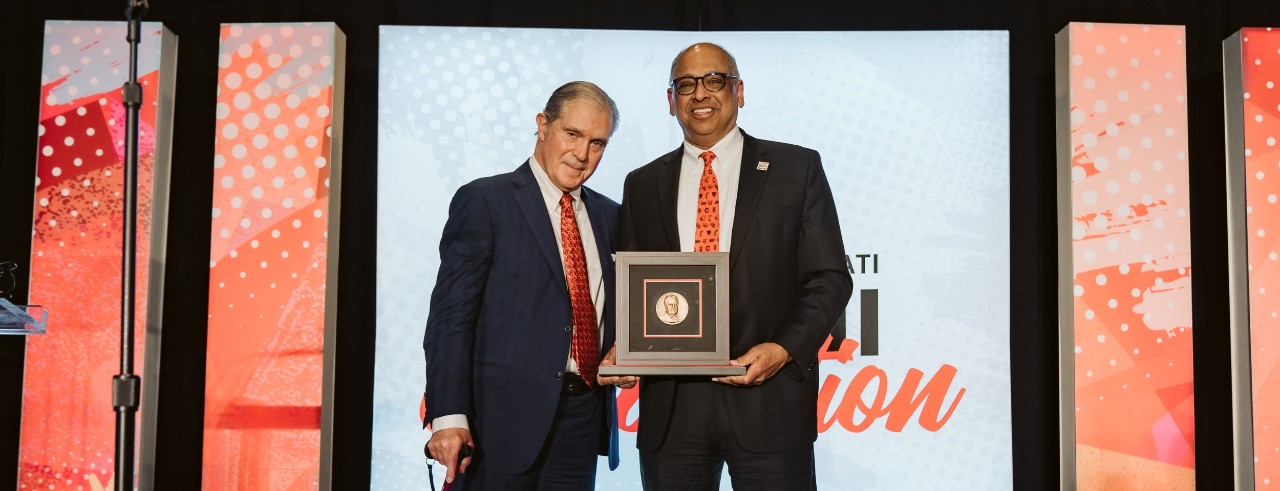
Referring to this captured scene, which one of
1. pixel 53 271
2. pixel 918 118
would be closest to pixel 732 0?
pixel 918 118

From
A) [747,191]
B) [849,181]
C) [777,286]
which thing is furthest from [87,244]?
[849,181]

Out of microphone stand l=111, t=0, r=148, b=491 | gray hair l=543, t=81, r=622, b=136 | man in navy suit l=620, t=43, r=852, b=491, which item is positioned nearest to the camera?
microphone stand l=111, t=0, r=148, b=491

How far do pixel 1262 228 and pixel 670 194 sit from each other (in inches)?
90.3

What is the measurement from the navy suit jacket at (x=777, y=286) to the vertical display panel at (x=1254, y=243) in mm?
1742

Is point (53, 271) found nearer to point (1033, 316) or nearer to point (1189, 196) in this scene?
point (1033, 316)

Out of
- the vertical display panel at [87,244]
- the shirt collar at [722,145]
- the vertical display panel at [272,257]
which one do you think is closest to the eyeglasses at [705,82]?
the shirt collar at [722,145]

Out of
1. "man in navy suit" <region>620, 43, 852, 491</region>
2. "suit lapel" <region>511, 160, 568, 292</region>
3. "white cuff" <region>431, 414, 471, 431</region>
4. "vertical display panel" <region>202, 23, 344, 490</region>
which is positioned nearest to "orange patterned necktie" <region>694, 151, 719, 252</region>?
"man in navy suit" <region>620, 43, 852, 491</region>

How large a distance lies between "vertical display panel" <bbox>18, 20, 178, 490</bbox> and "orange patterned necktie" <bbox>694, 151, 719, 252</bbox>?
210cm

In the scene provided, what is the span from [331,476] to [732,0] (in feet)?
8.01

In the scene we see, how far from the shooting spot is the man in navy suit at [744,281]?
302cm

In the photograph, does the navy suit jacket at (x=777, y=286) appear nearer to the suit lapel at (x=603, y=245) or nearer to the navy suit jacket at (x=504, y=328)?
the suit lapel at (x=603, y=245)

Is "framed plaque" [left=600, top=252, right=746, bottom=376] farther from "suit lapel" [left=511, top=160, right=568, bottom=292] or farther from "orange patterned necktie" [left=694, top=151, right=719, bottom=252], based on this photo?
"suit lapel" [left=511, top=160, right=568, bottom=292]

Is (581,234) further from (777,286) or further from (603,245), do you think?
(777,286)

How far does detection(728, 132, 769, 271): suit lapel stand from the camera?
3.15 m
